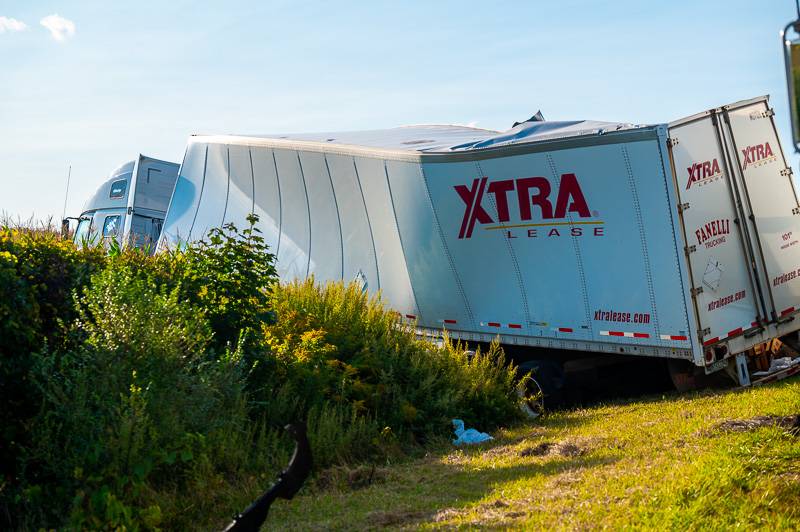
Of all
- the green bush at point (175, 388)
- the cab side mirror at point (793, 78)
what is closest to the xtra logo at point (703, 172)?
the green bush at point (175, 388)

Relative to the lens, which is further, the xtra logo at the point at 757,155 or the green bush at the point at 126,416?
the xtra logo at the point at 757,155

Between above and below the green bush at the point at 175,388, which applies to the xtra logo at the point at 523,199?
above

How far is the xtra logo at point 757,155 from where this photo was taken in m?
12.5

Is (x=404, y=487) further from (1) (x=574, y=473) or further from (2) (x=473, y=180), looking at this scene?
(2) (x=473, y=180)

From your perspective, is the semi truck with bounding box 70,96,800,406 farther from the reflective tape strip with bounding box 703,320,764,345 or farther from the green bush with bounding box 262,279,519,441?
the green bush with bounding box 262,279,519,441

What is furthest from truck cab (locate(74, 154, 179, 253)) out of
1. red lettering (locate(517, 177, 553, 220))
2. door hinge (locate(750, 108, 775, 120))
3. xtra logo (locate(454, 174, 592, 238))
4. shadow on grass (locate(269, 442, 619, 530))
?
shadow on grass (locate(269, 442, 619, 530))

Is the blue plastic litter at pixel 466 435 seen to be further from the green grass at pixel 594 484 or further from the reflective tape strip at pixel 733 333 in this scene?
the reflective tape strip at pixel 733 333

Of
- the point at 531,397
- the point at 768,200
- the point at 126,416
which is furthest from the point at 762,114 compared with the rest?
the point at 126,416

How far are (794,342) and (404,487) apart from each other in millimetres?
8073

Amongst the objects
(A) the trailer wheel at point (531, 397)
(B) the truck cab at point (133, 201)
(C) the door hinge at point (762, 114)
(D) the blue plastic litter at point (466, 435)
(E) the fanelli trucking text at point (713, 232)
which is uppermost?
(B) the truck cab at point (133, 201)

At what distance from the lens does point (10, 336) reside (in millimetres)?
8070

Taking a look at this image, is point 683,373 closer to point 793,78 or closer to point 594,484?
point 594,484

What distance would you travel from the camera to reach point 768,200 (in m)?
12.8

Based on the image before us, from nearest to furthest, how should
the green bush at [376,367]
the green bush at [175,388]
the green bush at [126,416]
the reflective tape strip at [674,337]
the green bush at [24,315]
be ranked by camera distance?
the green bush at [126,416], the green bush at [175,388], the green bush at [24,315], the green bush at [376,367], the reflective tape strip at [674,337]
